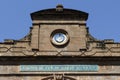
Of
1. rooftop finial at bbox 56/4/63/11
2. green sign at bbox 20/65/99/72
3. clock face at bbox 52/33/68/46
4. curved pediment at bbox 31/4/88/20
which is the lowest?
green sign at bbox 20/65/99/72

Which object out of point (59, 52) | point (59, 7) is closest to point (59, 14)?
point (59, 7)

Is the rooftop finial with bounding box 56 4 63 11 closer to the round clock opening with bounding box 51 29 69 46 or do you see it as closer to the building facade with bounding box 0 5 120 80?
the building facade with bounding box 0 5 120 80

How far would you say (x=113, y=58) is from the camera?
3341cm

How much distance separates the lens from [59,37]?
34.4 m

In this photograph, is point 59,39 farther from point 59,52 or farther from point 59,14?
point 59,14

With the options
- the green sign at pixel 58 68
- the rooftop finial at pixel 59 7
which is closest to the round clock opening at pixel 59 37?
the rooftop finial at pixel 59 7

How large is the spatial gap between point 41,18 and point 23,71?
4.24 m

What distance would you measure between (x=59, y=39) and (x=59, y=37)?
172 mm

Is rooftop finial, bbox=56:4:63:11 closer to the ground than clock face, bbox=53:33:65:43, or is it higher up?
higher up

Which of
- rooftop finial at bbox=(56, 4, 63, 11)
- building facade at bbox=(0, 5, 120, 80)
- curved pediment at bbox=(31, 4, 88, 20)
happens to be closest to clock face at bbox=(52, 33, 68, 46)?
building facade at bbox=(0, 5, 120, 80)

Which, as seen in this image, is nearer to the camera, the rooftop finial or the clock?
the clock

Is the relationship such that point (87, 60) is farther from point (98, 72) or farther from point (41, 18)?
point (41, 18)

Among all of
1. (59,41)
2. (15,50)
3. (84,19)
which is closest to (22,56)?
(15,50)

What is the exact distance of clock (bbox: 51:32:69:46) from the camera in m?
34.2
